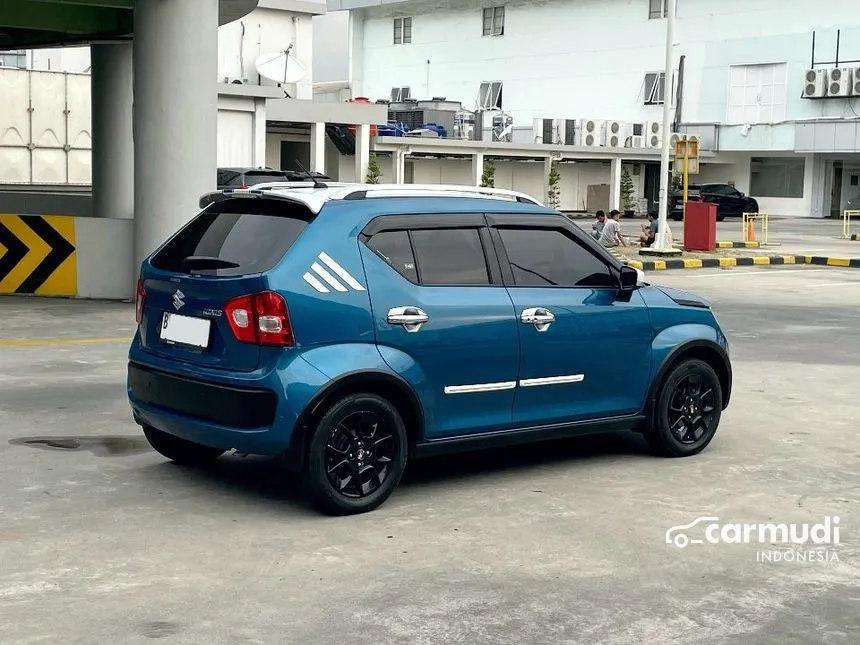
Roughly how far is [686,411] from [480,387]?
1.80 m

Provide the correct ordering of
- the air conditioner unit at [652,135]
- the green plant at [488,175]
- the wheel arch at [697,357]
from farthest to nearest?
the air conditioner unit at [652,135], the green plant at [488,175], the wheel arch at [697,357]

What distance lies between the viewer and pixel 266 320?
613 cm

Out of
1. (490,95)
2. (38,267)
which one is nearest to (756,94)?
(490,95)

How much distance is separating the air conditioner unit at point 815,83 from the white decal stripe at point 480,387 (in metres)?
50.0

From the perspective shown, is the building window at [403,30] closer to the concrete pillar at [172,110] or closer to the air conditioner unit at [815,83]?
the air conditioner unit at [815,83]

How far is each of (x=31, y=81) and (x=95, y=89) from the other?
21.1m

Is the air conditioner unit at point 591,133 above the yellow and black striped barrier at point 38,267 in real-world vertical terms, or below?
above

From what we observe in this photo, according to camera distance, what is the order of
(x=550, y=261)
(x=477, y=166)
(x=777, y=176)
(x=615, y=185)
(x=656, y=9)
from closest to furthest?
1. (x=550, y=261)
2. (x=477, y=166)
3. (x=615, y=185)
4. (x=777, y=176)
5. (x=656, y=9)

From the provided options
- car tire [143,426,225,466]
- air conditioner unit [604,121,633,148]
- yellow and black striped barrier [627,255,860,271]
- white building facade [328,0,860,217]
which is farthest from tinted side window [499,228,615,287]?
air conditioner unit [604,121,633,148]

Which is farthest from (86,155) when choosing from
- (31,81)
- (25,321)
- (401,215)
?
(401,215)

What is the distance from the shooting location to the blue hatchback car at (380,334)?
6.17 m

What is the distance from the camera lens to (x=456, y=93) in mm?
68750

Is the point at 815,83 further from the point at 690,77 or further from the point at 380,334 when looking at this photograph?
the point at 380,334

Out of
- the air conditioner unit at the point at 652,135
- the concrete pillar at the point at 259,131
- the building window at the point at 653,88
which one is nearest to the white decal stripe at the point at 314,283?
the concrete pillar at the point at 259,131
